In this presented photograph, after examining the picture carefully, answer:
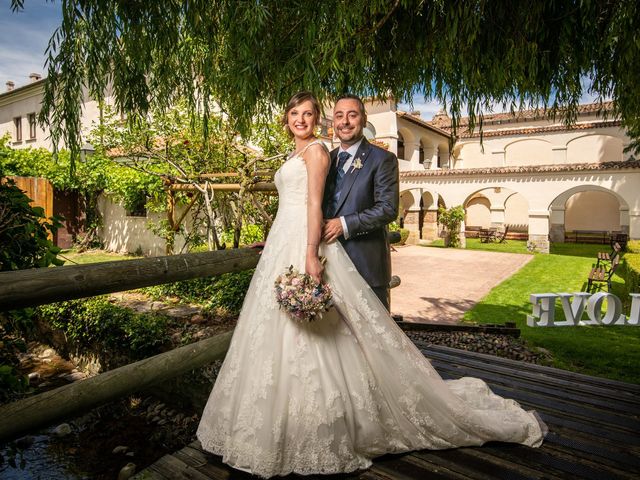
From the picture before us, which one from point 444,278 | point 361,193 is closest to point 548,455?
point 361,193

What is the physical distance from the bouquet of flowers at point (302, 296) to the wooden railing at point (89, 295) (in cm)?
73

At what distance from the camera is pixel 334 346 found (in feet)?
7.30

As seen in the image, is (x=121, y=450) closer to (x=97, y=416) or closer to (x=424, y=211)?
(x=97, y=416)

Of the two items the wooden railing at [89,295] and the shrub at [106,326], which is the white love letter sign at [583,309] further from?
the wooden railing at [89,295]

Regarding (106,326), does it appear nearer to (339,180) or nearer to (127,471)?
(127,471)

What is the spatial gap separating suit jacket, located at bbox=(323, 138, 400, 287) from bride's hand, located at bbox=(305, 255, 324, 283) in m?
0.29

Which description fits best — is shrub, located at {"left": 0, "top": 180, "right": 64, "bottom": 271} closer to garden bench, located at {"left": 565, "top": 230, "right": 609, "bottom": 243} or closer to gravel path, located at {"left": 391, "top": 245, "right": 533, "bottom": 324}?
gravel path, located at {"left": 391, "top": 245, "right": 533, "bottom": 324}

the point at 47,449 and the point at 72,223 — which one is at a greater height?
the point at 72,223

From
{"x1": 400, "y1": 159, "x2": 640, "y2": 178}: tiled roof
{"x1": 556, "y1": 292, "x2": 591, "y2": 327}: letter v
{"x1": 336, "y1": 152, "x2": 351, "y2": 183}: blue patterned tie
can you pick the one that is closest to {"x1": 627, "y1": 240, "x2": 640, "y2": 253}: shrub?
{"x1": 400, "y1": 159, "x2": 640, "y2": 178}: tiled roof

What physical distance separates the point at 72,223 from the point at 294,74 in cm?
1576

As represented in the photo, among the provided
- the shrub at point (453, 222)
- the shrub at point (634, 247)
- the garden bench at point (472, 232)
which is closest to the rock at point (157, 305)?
the shrub at point (634, 247)

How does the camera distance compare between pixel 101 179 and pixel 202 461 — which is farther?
pixel 101 179

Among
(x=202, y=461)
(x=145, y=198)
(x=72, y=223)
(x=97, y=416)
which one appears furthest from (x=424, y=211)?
(x=202, y=461)

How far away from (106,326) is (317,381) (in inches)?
176
